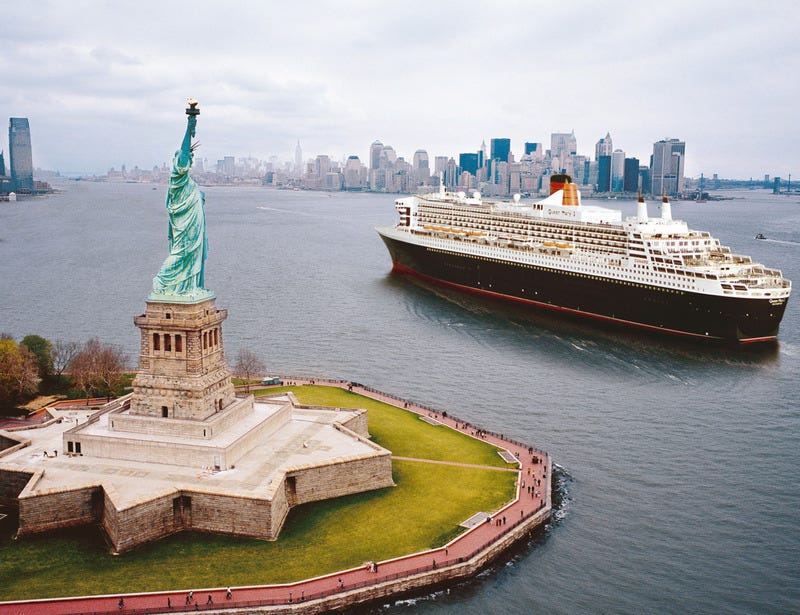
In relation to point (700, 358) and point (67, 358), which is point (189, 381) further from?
point (700, 358)

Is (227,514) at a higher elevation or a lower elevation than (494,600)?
higher

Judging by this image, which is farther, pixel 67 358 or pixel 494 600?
pixel 67 358

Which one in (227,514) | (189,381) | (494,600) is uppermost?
(189,381)

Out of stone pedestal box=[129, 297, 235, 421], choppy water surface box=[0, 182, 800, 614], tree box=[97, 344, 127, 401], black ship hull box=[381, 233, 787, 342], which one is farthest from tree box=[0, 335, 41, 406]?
black ship hull box=[381, 233, 787, 342]

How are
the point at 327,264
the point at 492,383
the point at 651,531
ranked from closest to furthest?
the point at 651,531 → the point at 492,383 → the point at 327,264

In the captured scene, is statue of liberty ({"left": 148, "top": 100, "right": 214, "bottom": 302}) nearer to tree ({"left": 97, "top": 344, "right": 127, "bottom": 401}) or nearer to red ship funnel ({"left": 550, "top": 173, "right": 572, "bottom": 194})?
tree ({"left": 97, "top": 344, "right": 127, "bottom": 401})

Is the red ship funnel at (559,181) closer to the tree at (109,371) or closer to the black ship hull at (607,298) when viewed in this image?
the black ship hull at (607,298)

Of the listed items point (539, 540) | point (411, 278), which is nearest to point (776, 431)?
point (539, 540)

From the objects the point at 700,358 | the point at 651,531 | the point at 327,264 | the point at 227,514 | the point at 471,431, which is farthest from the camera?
the point at 327,264
